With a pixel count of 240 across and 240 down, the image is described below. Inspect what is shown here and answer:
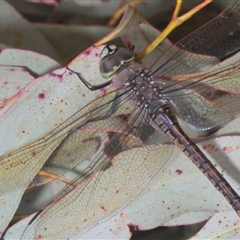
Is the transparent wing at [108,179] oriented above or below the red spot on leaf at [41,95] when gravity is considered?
below

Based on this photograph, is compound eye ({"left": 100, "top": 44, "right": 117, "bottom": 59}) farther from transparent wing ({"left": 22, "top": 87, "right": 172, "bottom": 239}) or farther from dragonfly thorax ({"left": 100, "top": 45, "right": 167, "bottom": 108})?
transparent wing ({"left": 22, "top": 87, "right": 172, "bottom": 239})

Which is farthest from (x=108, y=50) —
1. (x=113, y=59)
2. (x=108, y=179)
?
(x=108, y=179)

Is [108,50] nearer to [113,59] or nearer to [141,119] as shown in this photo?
[113,59]

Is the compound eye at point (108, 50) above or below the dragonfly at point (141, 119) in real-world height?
above

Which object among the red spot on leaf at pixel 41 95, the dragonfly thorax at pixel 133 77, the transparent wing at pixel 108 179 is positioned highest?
the red spot on leaf at pixel 41 95

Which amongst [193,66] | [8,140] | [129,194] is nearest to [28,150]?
[8,140]

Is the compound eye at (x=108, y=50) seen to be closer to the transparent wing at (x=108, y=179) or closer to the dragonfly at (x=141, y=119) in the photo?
the dragonfly at (x=141, y=119)

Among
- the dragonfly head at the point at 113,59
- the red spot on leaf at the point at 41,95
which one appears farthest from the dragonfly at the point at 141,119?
the red spot on leaf at the point at 41,95

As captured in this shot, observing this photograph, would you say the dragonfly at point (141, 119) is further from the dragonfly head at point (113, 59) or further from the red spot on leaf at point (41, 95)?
the red spot on leaf at point (41, 95)
